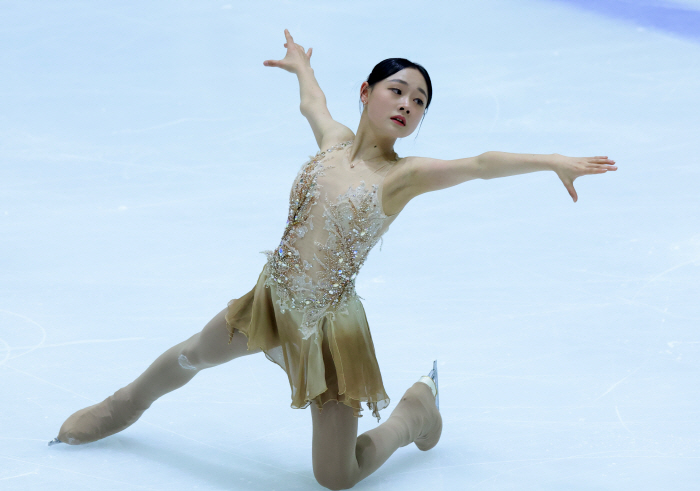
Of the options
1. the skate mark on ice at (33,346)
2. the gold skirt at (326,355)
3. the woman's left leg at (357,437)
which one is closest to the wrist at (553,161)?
the gold skirt at (326,355)

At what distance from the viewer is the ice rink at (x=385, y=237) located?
3.34 m

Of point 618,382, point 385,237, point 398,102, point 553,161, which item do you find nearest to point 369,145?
point 398,102

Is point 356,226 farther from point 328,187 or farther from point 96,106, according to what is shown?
point 96,106

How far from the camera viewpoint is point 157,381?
3.21 m

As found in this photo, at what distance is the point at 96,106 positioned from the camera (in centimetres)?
672

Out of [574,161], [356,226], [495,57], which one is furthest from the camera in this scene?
[495,57]

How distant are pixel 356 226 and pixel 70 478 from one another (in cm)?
139

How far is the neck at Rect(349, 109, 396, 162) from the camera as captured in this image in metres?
2.87

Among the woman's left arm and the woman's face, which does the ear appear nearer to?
the woman's face

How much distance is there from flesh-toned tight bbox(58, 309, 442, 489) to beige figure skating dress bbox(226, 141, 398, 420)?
3.1 inches

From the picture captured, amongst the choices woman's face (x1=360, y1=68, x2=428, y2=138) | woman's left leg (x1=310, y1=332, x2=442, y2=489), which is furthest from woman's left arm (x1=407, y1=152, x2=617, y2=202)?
woman's left leg (x1=310, y1=332, x2=442, y2=489)

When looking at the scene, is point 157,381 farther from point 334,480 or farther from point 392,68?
point 392,68

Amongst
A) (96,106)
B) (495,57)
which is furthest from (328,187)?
(495,57)

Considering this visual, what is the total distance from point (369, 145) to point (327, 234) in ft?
1.10
